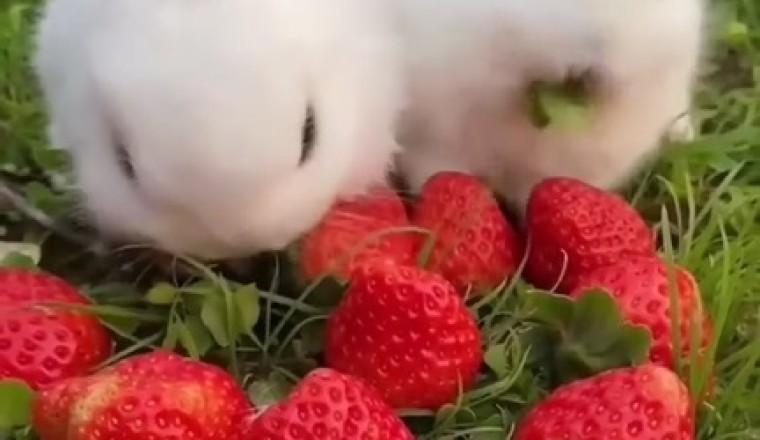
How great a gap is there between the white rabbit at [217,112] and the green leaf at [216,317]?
1.2 inches

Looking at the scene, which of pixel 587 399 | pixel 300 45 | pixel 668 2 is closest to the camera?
pixel 587 399

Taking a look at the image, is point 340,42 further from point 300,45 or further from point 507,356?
point 507,356

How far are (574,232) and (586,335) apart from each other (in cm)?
11

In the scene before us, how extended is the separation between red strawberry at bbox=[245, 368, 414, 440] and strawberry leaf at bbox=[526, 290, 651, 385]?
0.15m

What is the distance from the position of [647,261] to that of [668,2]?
20cm

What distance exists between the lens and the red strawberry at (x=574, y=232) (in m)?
1.06

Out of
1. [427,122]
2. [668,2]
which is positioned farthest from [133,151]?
[668,2]

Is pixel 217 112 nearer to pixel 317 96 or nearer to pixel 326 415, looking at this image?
pixel 317 96

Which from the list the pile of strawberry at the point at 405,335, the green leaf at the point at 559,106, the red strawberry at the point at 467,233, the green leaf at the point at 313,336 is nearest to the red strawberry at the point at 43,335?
the pile of strawberry at the point at 405,335

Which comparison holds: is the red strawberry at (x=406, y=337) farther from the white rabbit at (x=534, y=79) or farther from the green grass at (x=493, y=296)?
the white rabbit at (x=534, y=79)

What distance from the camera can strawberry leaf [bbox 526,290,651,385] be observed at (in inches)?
37.4

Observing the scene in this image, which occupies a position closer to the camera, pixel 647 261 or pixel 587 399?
pixel 587 399

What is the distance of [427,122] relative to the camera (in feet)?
3.77

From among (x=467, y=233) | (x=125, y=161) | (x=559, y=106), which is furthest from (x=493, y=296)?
(x=125, y=161)
